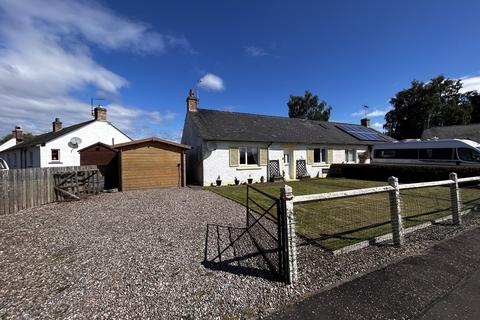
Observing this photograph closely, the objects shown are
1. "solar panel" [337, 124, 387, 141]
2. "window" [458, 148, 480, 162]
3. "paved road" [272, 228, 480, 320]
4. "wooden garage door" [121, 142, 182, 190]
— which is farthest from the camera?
"solar panel" [337, 124, 387, 141]

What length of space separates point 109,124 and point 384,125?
53889 millimetres

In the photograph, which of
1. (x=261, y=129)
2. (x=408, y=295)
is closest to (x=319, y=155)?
(x=261, y=129)

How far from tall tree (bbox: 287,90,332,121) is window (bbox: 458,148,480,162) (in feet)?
107

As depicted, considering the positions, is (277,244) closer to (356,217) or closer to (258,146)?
(356,217)

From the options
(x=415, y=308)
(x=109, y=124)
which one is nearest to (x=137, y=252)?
(x=415, y=308)

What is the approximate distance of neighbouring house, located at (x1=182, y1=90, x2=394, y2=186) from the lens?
15.9 m

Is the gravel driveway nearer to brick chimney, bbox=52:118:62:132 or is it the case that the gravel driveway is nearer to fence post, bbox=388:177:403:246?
fence post, bbox=388:177:403:246

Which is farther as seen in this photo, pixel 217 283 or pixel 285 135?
pixel 285 135

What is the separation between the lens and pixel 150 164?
1460 cm

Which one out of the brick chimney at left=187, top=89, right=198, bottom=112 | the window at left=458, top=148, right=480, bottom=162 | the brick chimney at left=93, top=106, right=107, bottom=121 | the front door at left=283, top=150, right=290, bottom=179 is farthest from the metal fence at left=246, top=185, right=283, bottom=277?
the brick chimney at left=93, top=106, right=107, bottom=121

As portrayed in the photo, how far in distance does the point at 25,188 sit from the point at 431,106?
55.4 meters

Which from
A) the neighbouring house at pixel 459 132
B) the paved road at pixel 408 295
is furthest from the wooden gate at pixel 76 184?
the neighbouring house at pixel 459 132

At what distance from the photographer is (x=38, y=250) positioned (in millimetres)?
5137

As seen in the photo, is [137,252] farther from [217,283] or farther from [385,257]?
[385,257]
